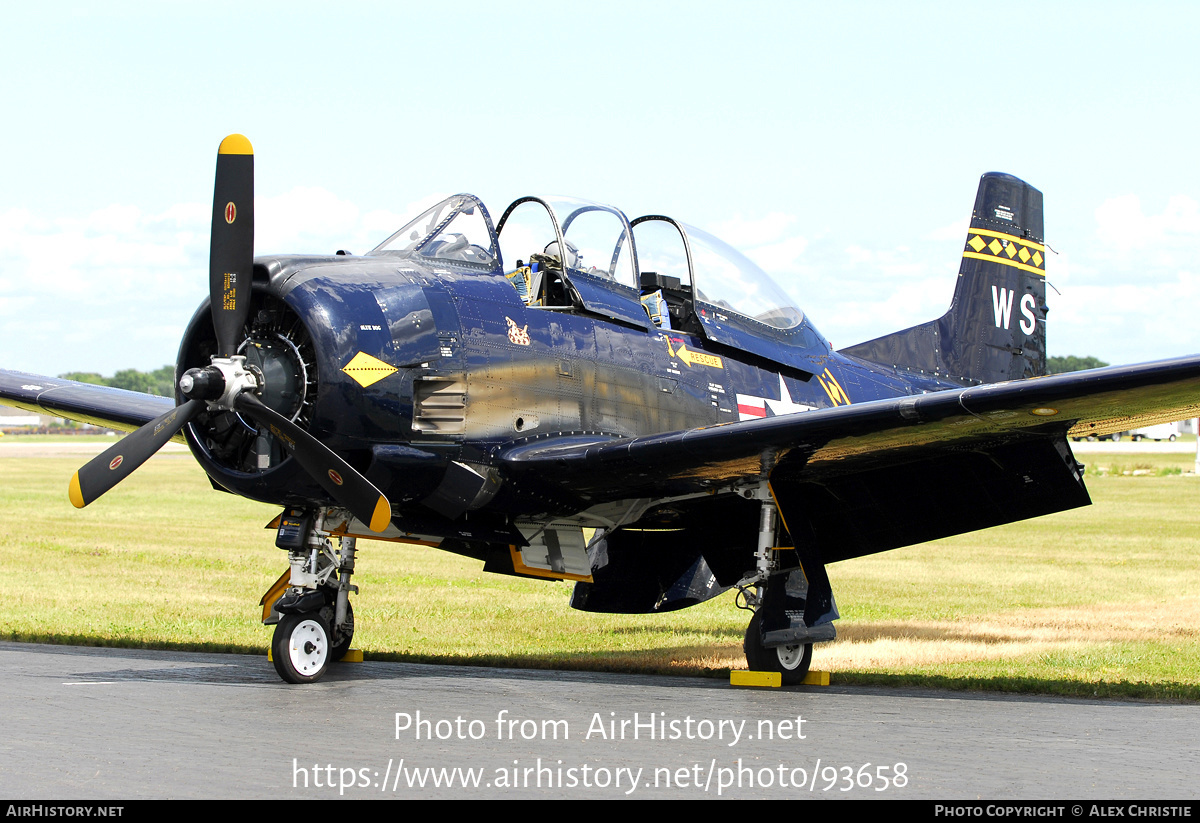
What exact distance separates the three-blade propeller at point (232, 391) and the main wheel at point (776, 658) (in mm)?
3378

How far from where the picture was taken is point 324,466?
28.6 ft

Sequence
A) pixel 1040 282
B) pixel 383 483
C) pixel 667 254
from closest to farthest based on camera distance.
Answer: pixel 383 483, pixel 667 254, pixel 1040 282

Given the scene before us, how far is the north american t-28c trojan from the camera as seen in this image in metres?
8.96

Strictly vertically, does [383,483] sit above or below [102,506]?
above

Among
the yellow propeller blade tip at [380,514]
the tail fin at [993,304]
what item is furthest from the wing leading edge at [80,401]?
the tail fin at [993,304]

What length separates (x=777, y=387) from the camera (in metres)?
12.3

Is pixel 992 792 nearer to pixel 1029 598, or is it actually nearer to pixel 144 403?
pixel 144 403

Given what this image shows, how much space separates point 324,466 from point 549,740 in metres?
2.69

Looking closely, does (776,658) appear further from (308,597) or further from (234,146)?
(234,146)

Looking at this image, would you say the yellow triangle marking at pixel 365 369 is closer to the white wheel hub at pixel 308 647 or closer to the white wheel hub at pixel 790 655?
the white wheel hub at pixel 308 647

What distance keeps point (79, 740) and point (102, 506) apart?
3060 centimetres

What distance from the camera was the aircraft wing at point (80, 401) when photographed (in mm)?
12852
